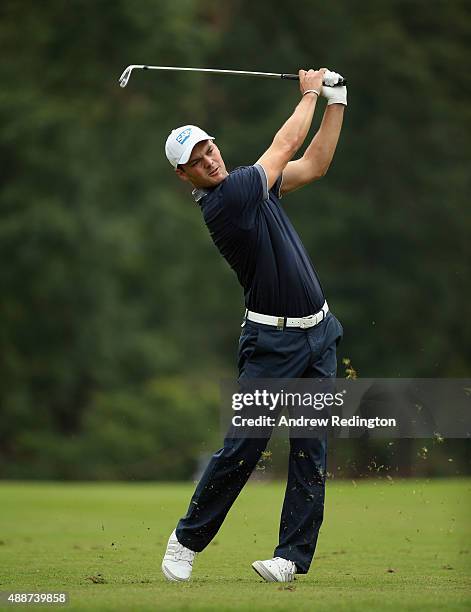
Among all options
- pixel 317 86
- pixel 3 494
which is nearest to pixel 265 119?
pixel 3 494

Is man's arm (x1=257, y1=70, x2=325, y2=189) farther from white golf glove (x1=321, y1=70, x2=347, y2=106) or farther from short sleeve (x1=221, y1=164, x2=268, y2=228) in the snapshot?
white golf glove (x1=321, y1=70, x2=347, y2=106)

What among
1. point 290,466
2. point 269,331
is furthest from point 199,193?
point 290,466

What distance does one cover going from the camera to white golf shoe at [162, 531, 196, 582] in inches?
238

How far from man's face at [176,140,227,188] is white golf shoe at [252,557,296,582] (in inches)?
69.3

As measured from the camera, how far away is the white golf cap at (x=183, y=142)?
6.00 metres

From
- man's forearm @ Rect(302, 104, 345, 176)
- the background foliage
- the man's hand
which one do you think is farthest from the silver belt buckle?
the background foliage

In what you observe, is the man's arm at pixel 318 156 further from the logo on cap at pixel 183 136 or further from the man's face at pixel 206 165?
the logo on cap at pixel 183 136

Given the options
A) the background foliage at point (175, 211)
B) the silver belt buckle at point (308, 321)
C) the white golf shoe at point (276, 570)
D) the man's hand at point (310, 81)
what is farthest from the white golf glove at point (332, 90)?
the background foliage at point (175, 211)

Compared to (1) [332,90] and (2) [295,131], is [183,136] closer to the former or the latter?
(2) [295,131]

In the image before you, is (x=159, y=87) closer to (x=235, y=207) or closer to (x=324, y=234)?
(x=324, y=234)

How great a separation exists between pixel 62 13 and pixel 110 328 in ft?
21.8

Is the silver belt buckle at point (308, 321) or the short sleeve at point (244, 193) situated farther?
the silver belt buckle at point (308, 321)

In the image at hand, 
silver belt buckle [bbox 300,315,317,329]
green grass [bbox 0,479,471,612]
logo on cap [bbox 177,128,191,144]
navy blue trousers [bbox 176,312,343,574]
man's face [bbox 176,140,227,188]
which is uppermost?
logo on cap [bbox 177,128,191,144]

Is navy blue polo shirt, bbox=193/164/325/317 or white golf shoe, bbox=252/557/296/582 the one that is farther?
white golf shoe, bbox=252/557/296/582
